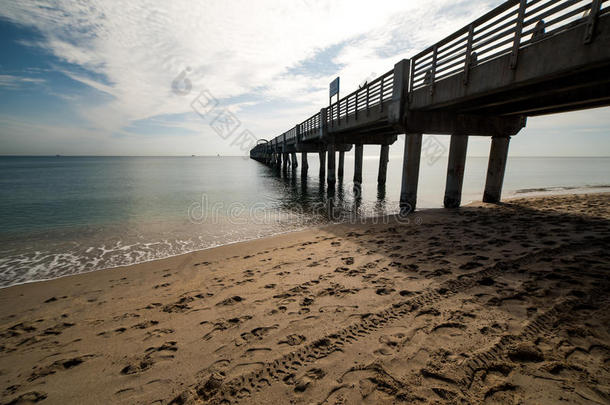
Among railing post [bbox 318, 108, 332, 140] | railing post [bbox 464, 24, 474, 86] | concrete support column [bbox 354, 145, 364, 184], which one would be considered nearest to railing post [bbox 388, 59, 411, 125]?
railing post [bbox 464, 24, 474, 86]

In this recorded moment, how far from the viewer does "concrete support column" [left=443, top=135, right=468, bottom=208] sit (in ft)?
35.6

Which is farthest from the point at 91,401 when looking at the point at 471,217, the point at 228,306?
the point at 471,217

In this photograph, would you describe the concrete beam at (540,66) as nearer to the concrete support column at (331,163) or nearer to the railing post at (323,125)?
the railing post at (323,125)

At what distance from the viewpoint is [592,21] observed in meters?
4.48

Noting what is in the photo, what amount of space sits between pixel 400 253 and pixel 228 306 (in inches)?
162

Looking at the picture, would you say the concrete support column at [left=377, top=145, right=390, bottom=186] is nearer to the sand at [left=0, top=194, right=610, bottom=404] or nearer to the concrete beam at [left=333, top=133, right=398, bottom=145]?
the concrete beam at [left=333, top=133, right=398, bottom=145]

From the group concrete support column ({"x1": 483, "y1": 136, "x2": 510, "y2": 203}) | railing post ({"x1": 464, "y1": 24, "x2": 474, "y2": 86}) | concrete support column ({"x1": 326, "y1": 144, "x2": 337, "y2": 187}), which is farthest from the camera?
concrete support column ({"x1": 326, "y1": 144, "x2": 337, "y2": 187})

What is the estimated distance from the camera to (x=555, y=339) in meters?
2.74

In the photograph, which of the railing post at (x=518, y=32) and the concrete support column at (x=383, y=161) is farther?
the concrete support column at (x=383, y=161)

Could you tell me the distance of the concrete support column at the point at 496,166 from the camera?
11328 millimetres

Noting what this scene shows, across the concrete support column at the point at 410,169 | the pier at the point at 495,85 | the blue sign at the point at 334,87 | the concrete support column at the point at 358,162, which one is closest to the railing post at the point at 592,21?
the pier at the point at 495,85

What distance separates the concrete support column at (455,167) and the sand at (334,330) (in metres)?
5.43

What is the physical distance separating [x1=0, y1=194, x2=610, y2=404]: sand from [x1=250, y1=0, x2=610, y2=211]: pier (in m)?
4.13

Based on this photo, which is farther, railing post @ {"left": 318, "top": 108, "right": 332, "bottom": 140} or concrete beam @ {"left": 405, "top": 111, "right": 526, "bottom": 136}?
railing post @ {"left": 318, "top": 108, "right": 332, "bottom": 140}
